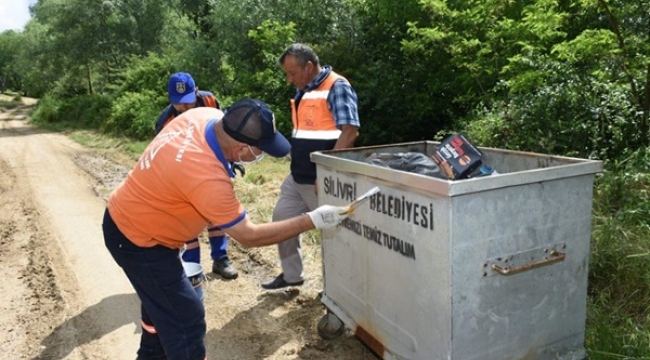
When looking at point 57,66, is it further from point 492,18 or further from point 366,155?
point 366,155

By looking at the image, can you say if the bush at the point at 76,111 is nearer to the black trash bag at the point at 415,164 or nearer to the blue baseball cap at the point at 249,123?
the black trash bag at the point at 415,164

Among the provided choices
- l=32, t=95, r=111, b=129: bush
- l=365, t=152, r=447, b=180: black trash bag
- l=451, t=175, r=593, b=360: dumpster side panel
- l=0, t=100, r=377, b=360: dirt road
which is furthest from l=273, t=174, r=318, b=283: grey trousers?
l=32, t=95, r=111, b=129: bush

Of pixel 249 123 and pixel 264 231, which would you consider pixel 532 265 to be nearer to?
pixel 264 231

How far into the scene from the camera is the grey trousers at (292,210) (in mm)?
4141

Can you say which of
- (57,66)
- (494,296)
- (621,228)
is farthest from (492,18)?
(57,66)

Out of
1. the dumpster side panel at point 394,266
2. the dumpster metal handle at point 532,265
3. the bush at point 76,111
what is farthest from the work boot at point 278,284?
the bush at point 76,111

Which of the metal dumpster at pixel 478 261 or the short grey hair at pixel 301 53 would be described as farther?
the short grey hair at pixel 301 53

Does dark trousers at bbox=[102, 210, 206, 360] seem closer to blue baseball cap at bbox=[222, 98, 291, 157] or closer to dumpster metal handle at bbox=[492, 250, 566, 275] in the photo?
blue baseball cap at bbox=[222, 98, 291, 157]

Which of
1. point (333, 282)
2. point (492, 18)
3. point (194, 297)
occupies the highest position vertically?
point (492, 18)

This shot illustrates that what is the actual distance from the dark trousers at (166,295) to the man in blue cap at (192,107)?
1502 mm

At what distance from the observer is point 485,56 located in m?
8.00

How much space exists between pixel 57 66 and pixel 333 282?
25.7 meters

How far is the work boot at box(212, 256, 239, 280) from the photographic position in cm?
488

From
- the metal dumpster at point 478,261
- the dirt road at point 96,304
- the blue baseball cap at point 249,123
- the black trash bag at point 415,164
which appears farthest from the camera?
the dirt road at point 96,304
